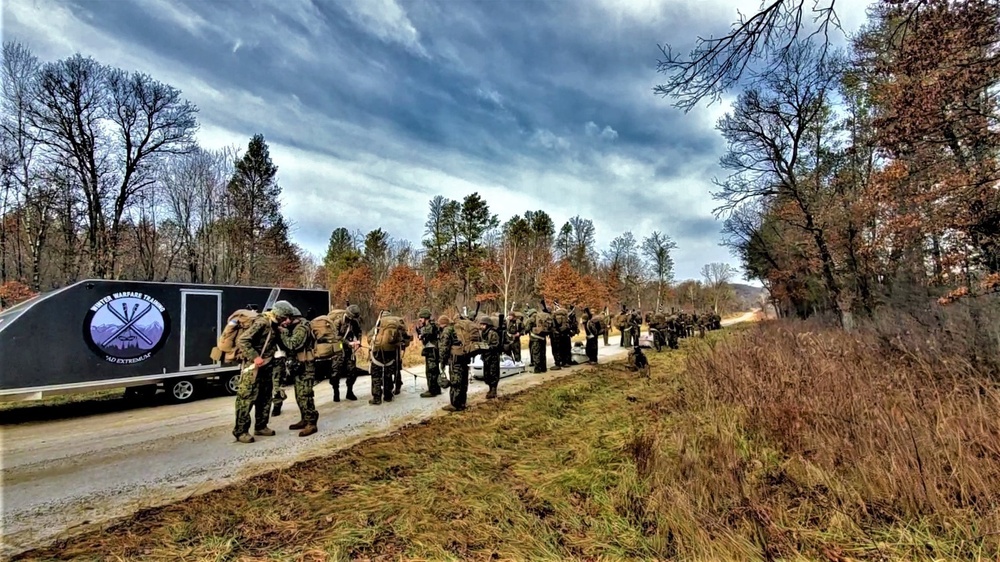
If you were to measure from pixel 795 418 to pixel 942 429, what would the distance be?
4.19 feet

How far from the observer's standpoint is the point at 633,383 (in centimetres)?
1115

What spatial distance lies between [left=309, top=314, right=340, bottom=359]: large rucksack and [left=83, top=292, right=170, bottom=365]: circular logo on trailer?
12.2 feet

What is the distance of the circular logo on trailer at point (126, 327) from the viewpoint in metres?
8.74

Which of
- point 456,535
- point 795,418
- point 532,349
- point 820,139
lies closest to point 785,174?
point 820,139

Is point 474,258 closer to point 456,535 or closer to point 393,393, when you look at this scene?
point 393,393

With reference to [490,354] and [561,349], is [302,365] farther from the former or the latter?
[561,349]

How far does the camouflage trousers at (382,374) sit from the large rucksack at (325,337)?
89 centimetres

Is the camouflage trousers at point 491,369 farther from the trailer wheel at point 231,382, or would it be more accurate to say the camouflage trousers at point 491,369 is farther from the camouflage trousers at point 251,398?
the trailer wheel at point 231,382

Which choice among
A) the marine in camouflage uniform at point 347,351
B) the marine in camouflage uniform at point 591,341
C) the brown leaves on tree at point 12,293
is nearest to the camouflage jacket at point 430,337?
the marine in camouflage uniform at point 347,351

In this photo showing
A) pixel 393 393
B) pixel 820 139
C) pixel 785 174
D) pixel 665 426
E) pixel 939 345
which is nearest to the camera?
pixel 665 426

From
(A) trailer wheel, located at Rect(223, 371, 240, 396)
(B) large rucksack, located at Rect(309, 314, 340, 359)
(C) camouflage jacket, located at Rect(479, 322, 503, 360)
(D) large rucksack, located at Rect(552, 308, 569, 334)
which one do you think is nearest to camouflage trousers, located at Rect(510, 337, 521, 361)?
(D) large rucksack, located at Rect(552, 308, 569, 334)

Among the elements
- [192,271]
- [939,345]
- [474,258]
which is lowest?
[939,345]

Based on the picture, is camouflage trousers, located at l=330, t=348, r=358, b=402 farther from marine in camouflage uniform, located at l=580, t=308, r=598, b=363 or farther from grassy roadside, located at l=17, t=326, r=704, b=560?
marine in camouflage uniform, located at l=580, t=308, r=598, b=363

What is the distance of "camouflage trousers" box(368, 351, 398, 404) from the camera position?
30.3 feet
